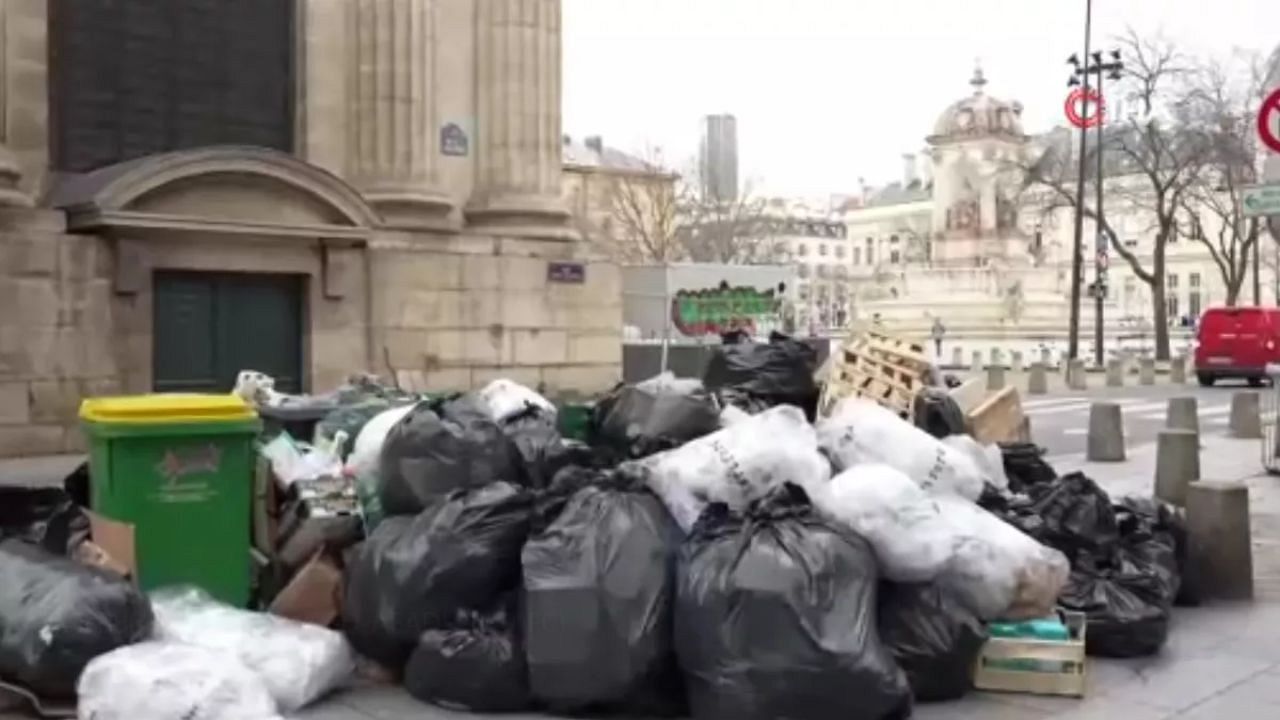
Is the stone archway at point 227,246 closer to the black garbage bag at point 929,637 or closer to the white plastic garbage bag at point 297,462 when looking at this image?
the white plastic garbage bag at point 297,462

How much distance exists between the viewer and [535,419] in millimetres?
7031

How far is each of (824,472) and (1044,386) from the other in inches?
953

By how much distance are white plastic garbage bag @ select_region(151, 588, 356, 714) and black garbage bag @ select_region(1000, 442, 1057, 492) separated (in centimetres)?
363

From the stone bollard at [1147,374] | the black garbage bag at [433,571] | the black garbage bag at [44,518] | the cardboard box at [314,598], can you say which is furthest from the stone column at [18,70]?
the stone bollard at [1147,374]

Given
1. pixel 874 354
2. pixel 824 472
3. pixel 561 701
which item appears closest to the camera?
pixel 561 701

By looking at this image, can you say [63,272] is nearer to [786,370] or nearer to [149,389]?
[149,389]

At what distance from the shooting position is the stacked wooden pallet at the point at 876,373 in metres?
8.06

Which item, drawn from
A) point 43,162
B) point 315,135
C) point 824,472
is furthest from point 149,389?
point 824,472

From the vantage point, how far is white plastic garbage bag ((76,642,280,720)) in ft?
15.1

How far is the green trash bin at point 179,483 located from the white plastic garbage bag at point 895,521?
2467 millimetres

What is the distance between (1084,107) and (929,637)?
33060mm

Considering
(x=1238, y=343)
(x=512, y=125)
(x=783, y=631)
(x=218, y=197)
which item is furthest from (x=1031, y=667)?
(x=1238, y=343)

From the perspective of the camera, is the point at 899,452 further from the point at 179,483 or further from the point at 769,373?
the point at 179,483

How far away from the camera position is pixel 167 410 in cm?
591
